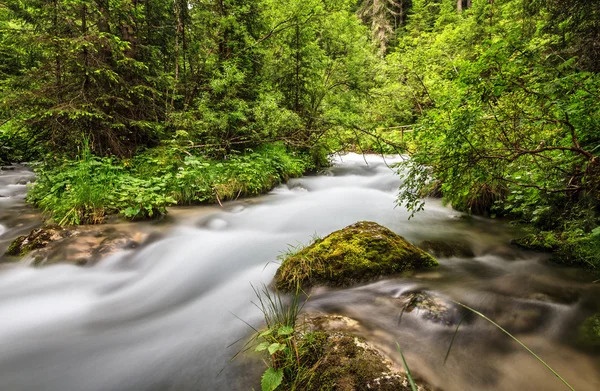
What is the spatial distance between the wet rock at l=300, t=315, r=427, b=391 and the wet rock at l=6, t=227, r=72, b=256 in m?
4.09

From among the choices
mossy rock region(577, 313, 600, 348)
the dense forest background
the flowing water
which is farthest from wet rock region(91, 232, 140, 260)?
mossy rock region(577, 313, 600, 348)

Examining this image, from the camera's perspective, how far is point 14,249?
13.7ft

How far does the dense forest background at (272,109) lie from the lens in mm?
2908

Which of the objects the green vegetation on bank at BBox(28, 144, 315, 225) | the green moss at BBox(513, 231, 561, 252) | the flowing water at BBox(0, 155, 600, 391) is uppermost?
the green vegetation on bank at BBox(28, 144, 315, 225)

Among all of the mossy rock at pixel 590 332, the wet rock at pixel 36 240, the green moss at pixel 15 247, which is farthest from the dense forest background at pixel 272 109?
the green moss at pixel 15 247

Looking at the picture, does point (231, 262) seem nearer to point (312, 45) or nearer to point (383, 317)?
point (383, 317)

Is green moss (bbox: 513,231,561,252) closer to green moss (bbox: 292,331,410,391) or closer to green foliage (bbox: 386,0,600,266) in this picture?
green foliage (bbox: 386,0,600,266)

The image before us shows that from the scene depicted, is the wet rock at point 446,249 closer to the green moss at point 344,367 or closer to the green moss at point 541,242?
the green moss at point 541,242

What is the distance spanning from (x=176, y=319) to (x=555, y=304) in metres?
3.87

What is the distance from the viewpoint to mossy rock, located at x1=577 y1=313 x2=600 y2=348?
2.40 metres

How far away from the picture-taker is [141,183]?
20.1 feet

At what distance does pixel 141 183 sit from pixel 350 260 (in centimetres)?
470

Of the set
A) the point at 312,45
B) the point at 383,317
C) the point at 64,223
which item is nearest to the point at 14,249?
the point at 64,223

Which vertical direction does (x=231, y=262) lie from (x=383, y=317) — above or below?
below
